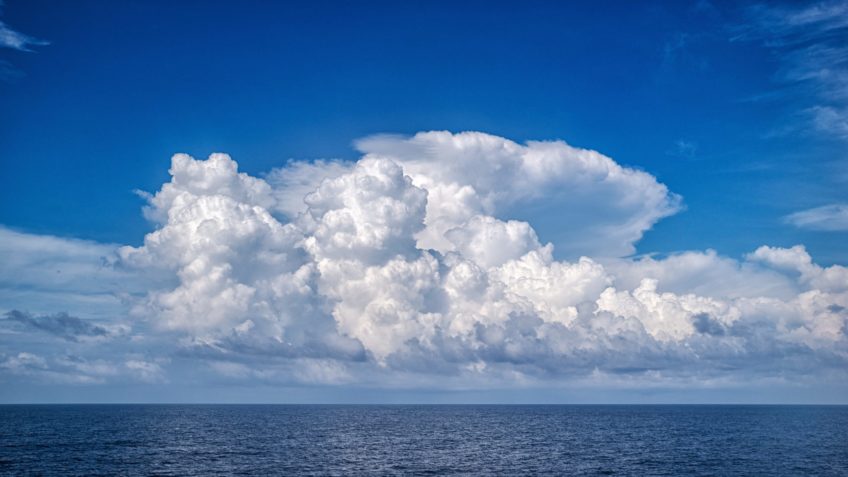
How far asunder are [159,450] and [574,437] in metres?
117

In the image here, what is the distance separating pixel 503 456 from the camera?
450 feet

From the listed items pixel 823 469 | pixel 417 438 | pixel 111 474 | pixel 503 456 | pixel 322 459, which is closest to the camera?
pixel 111 474

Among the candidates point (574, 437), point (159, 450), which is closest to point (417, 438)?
point (574, 437)

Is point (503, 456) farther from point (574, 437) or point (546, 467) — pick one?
point (574, 437)

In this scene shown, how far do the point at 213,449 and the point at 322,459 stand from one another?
32270 millimetres

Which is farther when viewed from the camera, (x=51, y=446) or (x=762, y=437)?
(x=762, y=437)

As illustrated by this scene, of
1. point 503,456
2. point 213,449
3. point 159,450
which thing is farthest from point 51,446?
point 503,456

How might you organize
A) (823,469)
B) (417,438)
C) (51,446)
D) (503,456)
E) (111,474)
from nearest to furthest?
1. (111,474)
2. (823,469)
3. (503,456)
4. (51,446)
5. (417,438)

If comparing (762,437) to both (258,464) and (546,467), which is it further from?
(258,464)

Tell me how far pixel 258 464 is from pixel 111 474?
24.9 meters

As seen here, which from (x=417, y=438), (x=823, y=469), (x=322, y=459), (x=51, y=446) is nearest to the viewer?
(x=823, y=469)

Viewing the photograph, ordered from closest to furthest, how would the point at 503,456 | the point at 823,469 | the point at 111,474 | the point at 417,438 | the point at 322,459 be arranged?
the point at 111,474 → the point at 823,469 → the point at 322,459 → the point at 503,456 → the point at 417,438

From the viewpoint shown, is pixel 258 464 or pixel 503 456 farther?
pixel 503 456

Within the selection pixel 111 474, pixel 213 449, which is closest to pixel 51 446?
pixel 213 449
